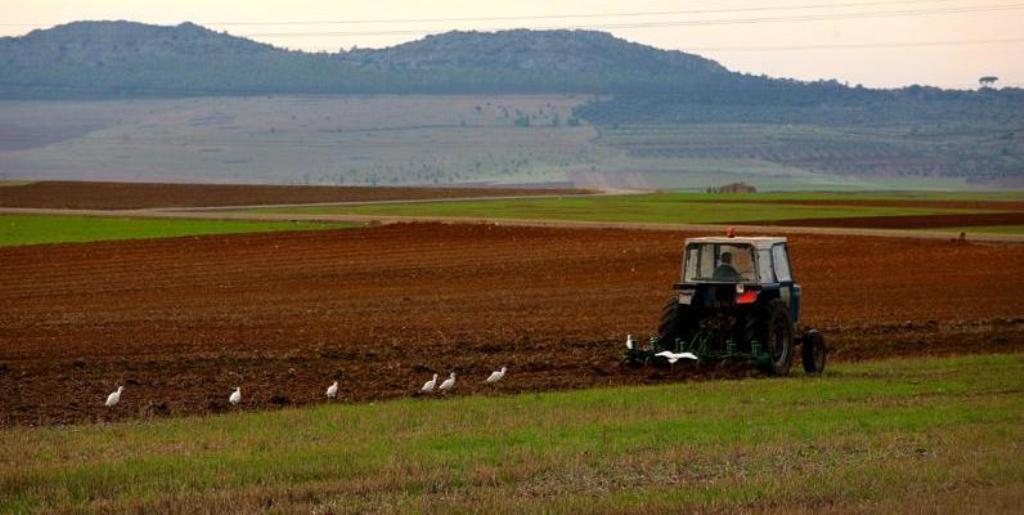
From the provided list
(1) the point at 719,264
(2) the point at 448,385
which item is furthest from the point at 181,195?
(2) the point at 448,385

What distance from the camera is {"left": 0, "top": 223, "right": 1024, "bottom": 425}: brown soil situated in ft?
72.9

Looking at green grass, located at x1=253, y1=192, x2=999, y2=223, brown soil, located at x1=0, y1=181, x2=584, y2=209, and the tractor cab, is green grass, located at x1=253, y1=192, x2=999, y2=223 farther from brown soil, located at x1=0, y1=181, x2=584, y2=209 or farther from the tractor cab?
the tractor cab

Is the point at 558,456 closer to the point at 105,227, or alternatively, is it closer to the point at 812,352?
the point at 812,352

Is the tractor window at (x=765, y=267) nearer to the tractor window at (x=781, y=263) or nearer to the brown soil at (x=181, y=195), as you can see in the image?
the tractor window at (x=781, y=263)

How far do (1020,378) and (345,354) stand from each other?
987cm

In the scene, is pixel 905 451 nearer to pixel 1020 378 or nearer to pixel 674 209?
pixel 1020 378

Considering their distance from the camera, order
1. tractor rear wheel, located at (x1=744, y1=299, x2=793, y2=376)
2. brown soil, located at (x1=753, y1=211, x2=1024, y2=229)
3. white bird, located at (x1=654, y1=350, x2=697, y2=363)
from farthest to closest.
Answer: brown soil, located at (x1=753, y1=211, x2=1024, y2=229) → tractor rear wheel, located at (x1=744, y1=299, x2=793, y2=376) → white bird, located at (x1=654, y1=350, x2=697, y2=363)

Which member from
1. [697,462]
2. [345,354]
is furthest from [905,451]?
[345,354]

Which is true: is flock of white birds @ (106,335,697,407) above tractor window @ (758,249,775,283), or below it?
below

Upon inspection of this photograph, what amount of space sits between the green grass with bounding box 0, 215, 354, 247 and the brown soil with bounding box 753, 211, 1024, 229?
20.8 metres

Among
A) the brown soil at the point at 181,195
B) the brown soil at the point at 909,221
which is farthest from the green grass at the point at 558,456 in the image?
the brown soil at the point at 181,195

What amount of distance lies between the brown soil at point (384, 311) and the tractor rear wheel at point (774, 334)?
2.85 feet

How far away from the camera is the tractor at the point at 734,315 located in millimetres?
22219

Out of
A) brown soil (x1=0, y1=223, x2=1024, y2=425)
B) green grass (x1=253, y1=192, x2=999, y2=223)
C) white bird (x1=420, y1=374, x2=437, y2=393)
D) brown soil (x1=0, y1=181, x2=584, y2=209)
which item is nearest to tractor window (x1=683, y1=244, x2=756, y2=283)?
brown soil (x1=0, y1=223, x2=1024, y2=425)
